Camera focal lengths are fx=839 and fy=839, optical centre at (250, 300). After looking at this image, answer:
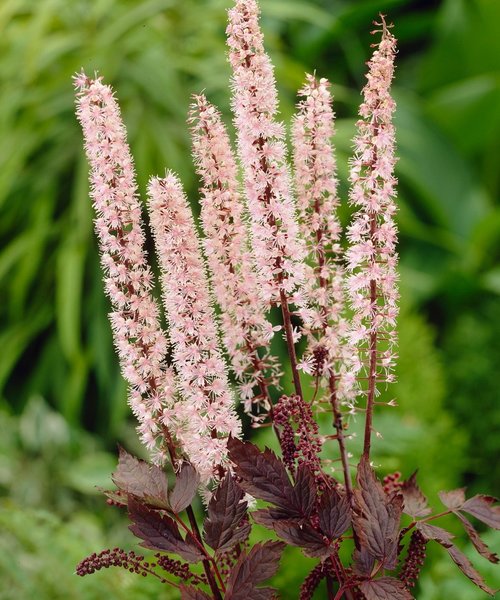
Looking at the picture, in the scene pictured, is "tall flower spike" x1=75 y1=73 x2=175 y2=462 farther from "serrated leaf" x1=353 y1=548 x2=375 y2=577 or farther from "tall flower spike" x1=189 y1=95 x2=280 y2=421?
"serrated leaf" x1=353 y1=548 x2=375 y2=577

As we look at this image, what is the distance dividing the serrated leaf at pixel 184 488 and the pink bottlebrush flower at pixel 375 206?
155 millimetres

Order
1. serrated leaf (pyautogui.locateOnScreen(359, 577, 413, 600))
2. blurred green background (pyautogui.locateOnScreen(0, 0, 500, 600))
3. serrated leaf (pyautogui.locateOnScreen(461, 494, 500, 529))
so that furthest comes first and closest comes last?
blurred green background (pyautogui.locateOnScreen(0, 0, 500, 600))
serrated leaf (pyautogui.locateOnScreen(461, 494, 500, 529))
serrated leaf (pyautogui.locateOnScreen(359, 577, 413, 600))

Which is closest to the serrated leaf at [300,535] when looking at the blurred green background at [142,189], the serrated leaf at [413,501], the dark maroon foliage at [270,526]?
the dark maroon foliage at [270,526]

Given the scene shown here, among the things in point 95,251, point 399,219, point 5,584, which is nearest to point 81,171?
point 95,251

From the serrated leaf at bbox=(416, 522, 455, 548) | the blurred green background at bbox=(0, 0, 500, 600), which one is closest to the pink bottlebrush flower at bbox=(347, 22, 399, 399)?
the serrated leaf at bbox=(416, 522, 455, 548)

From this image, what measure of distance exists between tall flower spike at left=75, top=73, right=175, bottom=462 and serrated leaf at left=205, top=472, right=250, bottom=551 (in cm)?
8

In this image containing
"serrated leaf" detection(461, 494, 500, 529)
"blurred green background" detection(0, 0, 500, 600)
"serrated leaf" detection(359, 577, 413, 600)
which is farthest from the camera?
"blurred green background" detection(0, 0, 500, 600)

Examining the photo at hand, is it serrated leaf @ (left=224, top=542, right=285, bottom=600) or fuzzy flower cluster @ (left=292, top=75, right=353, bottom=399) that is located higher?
fuzzy flower cluster @ (left=292, top=75, right=353, bottom=399)

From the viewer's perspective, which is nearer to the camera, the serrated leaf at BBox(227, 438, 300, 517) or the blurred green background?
the serrated leaf at BBox(227, 438, 300, 517)

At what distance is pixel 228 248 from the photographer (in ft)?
2.24

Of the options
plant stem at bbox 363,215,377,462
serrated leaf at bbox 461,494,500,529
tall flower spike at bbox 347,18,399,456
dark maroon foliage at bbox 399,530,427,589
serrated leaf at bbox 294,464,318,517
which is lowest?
dark maroon foliage at bbox 399,530,427,589

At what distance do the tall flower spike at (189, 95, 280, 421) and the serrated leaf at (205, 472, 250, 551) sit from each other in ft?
0.22

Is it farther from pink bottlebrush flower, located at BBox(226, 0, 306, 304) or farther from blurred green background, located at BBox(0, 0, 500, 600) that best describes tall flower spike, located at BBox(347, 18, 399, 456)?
blurred green background, located at BBox(0, 0, 500, 600)

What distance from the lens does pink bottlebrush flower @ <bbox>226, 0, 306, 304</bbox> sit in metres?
0.64
